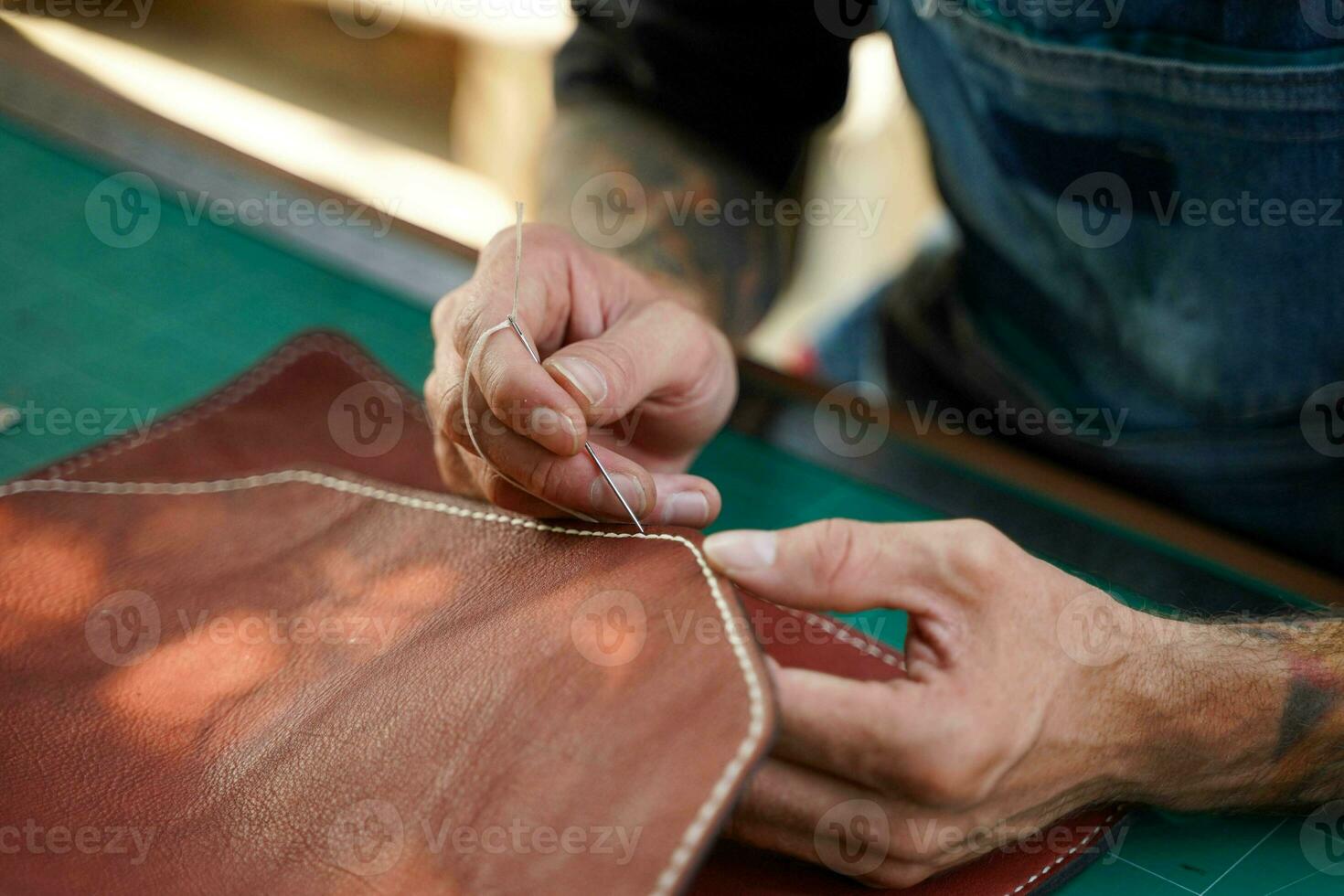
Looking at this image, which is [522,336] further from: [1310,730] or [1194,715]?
[1310,730]

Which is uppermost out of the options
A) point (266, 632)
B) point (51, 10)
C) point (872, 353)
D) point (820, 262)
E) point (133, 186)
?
→ point (266, 632)

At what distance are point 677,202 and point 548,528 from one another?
0.91 m

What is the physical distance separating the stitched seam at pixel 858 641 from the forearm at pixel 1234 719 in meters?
0.21

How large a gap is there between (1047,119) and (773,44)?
0.49 m

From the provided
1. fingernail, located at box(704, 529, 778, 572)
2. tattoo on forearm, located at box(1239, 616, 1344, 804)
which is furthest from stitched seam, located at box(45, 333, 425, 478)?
tattoo on forearm, located at box(1239, 616, 1344, 804)

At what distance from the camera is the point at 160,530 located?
109cm

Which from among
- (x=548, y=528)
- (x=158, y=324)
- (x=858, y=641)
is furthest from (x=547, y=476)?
(x=158, y=324)

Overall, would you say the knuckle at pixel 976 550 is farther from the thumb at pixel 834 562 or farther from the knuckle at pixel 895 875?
the knuckle at pixel 895 875

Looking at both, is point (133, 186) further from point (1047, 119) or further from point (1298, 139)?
point (1298, 139)

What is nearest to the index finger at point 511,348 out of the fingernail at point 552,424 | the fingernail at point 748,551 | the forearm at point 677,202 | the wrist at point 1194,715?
the fingernail at point 552,424

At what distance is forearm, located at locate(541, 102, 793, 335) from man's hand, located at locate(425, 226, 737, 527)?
1.61 ft

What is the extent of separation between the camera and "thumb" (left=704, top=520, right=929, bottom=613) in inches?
30.5

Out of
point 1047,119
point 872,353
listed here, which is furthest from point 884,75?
point 1047,119

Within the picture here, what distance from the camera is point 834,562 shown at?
772 mm
